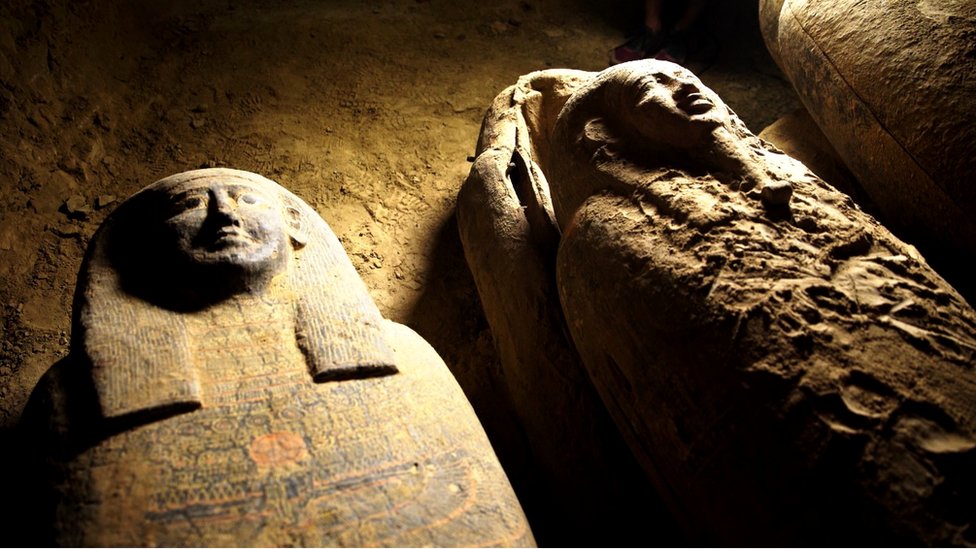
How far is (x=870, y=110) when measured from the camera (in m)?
2.52

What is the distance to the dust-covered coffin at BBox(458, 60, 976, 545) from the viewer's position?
1338 millimetres

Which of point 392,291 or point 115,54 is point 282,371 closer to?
point 392,291

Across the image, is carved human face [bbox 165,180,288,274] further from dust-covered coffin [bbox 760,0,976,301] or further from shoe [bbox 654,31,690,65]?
shoe [bbox 654,31,690,65]

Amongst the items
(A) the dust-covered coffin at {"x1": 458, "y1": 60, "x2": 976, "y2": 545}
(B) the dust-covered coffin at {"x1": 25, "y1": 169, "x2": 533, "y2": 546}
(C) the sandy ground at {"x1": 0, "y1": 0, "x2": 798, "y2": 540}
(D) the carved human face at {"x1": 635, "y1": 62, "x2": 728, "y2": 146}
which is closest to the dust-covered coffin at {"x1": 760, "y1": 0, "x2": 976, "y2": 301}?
(A) the dust-covered coffin at {"x1": 458, "y1": 60, "x2": 976, "y2": 545}

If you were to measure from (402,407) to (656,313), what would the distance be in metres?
0.82

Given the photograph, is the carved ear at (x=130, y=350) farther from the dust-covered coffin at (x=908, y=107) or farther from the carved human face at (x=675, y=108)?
the dust-covered coffin at (x=908, y=107)

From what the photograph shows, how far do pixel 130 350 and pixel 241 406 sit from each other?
39 cm

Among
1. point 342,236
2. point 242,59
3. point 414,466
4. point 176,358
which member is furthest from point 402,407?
point 242,59

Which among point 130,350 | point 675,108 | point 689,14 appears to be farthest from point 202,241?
point 689,14

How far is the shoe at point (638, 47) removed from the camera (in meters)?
5.01

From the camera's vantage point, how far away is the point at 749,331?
155 centimetres

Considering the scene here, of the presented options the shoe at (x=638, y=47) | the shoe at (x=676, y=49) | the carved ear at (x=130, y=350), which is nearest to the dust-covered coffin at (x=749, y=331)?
the carved ear at (x=130, y=350)

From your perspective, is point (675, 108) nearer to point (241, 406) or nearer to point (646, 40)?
point (241, 406)

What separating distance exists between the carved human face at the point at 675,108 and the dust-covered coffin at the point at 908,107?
791mm
